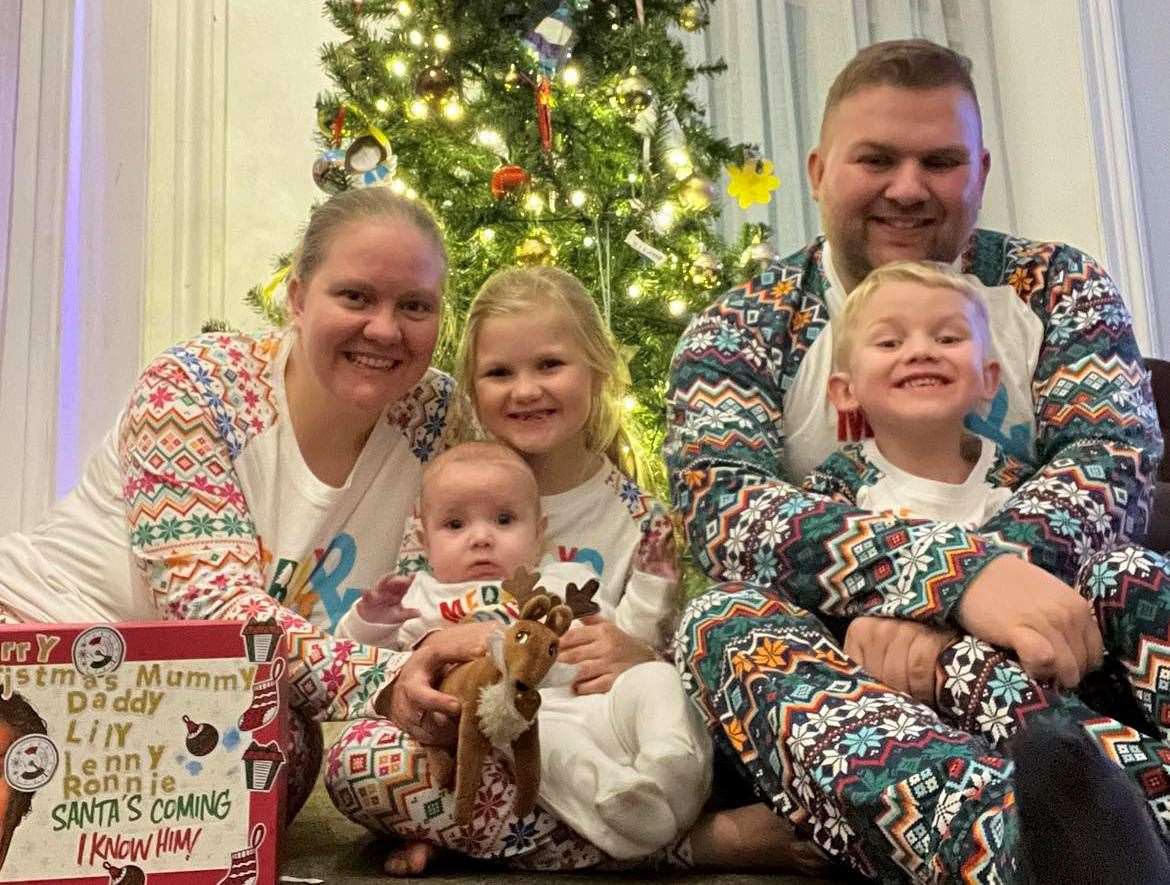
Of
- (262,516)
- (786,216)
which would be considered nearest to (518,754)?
(262,516)

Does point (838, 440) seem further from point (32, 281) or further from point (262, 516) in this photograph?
point (32, 281)

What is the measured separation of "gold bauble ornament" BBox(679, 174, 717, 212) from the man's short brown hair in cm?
101

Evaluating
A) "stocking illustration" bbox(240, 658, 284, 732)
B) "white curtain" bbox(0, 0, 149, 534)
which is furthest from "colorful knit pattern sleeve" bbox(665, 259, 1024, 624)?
"white curtain" bbox(0, 0, 149, 534)

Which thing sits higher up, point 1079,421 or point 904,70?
point 904,70

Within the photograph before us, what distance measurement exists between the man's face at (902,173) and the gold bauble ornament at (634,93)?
0.99 meters

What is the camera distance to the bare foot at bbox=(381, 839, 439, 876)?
1091 millimetres

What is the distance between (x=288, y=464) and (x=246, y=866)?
0.54m

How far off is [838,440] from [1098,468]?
0.27 metres

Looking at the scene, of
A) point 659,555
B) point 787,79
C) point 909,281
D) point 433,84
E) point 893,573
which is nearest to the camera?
point 893,573

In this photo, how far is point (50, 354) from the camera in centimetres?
259

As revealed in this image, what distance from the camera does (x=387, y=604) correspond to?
131 cm

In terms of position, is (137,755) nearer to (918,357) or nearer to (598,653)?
(598,653)

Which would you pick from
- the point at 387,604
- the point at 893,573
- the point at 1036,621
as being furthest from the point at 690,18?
the point at 1036,621

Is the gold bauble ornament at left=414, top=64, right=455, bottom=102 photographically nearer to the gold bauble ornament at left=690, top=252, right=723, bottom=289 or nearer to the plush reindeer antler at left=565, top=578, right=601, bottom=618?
the gold bauble ornament at left=690, top=252, right=723, bottom=289
